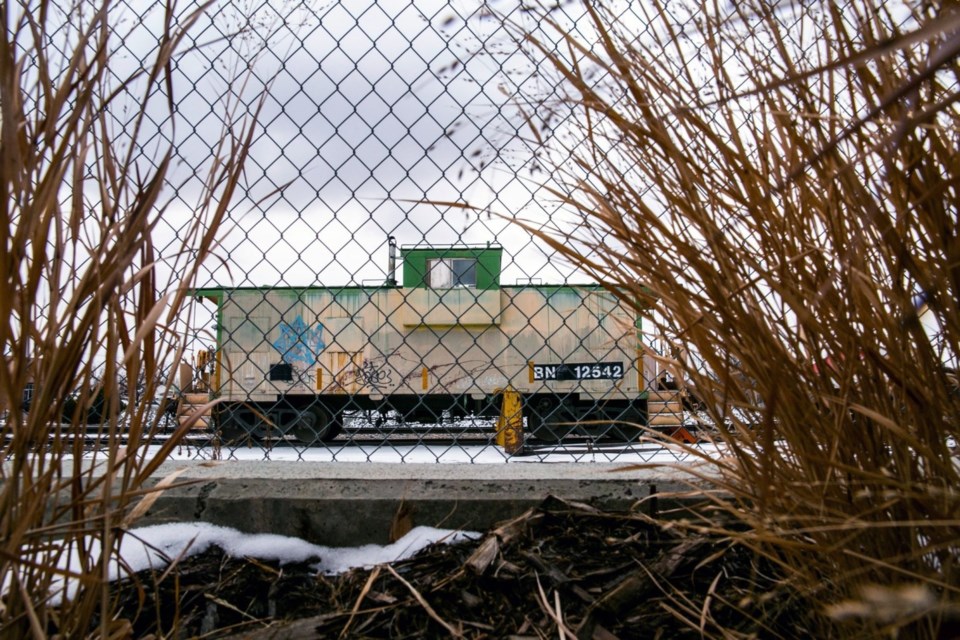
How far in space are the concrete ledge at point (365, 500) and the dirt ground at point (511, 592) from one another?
9 centimetres

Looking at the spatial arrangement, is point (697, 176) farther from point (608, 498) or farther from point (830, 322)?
point (608, 498)

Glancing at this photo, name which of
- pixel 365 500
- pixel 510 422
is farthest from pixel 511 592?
pixel 510 422

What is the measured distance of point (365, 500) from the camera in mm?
1253

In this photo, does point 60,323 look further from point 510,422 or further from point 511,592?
point 510,422

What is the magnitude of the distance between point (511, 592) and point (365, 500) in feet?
1.18

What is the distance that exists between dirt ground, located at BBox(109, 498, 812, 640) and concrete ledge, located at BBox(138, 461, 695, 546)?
0.09 m

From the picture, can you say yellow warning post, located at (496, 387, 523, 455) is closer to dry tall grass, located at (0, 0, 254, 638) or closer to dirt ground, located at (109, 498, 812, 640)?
dirt ground, located at (109, 498, 812, 640)

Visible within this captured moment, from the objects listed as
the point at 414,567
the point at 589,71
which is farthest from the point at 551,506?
the point at 589,71

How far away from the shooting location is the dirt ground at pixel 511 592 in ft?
3.07

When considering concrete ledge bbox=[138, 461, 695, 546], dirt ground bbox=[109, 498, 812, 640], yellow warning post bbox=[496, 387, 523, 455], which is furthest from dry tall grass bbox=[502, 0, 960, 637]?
yellow warning post bbox=[496, 387, 523, 455]

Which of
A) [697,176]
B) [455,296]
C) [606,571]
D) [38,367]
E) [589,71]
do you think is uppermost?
[455,296]

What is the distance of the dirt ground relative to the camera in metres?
0.94

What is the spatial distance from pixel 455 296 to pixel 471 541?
4.74 m

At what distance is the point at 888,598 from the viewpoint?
44 centimetres
